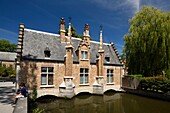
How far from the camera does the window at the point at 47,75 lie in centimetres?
1612

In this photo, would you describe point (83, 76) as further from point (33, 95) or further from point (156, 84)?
point (156, 84)

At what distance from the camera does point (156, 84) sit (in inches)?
717

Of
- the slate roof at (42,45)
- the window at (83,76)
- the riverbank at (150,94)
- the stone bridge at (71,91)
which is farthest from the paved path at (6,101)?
the riverbank at (150,94)

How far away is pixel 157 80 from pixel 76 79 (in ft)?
35.8

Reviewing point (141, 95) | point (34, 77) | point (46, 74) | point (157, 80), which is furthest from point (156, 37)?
point (34, 77)

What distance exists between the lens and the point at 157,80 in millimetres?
18188

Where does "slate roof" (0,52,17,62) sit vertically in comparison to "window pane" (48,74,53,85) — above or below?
above

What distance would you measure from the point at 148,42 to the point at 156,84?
276 inches

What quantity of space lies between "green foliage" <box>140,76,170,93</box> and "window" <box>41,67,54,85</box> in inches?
527

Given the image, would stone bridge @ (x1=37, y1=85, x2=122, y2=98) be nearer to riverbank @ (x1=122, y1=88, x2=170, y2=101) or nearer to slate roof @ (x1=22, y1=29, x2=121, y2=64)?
riverbank @ (x1=122, y1=88, x2=170, y2=101)

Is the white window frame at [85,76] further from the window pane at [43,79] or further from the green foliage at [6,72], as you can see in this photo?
the green foliage at [6,72]

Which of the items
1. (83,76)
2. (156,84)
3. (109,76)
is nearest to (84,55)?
(83,76)

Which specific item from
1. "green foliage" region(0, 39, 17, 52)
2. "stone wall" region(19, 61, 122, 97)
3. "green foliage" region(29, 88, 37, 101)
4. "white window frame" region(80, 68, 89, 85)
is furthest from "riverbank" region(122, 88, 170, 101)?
"green foliage" region(0, 39, 17, 52)

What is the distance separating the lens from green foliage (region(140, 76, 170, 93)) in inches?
675
